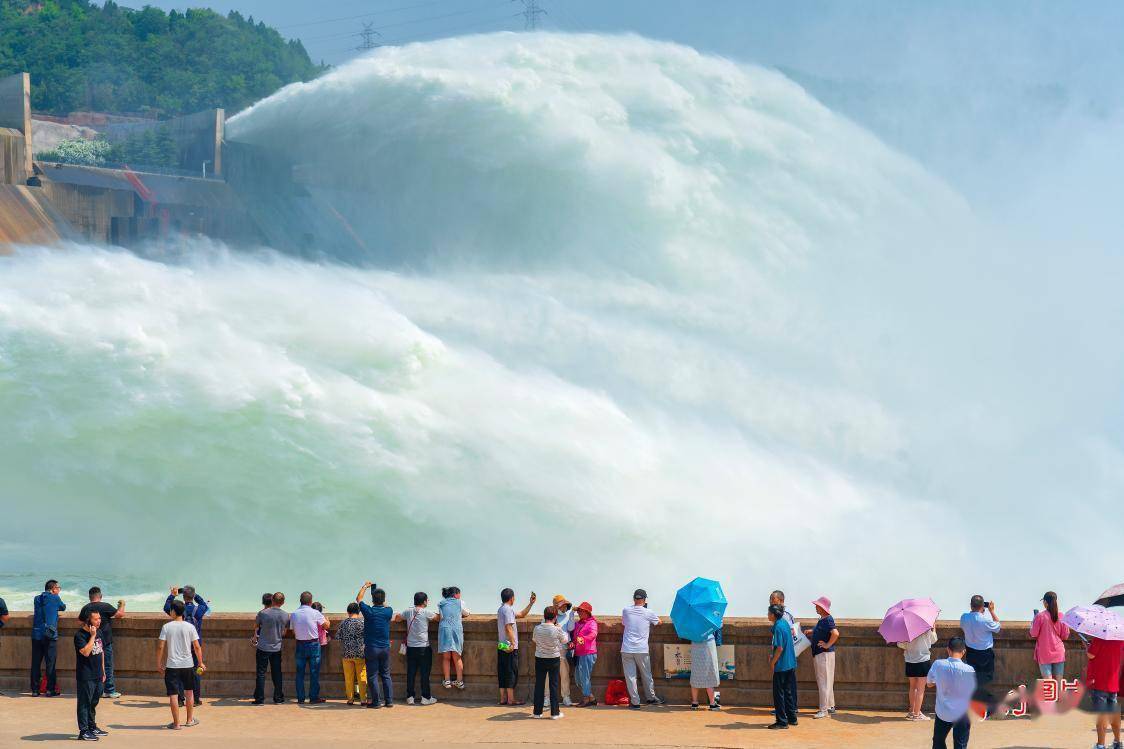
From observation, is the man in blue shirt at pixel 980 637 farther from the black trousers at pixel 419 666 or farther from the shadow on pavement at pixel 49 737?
the shadow on pavement at pixel 49 737

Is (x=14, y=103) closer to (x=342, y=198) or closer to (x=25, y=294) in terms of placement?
(x=342, y=198)

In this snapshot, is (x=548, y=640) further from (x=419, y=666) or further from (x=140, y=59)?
(x=140, y=59)

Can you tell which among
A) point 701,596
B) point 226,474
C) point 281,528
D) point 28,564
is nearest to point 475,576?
point 281,528

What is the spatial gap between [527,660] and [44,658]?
17.8ft

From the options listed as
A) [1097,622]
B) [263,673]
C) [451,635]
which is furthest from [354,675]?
[1097,622]

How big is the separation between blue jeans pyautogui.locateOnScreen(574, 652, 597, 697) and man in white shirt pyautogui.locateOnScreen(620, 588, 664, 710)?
1.09 ft

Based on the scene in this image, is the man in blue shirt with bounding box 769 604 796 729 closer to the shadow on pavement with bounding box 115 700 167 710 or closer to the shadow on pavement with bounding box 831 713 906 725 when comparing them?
the shadow on pavement with bounding box 831 713 906 725

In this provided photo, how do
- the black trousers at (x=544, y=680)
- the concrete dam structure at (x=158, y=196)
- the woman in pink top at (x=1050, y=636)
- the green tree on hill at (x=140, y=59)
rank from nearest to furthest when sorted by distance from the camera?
1. the woman in pink top at (x=1050, y=636)
2. the black trousers at (x=544, y=680)
3. the concrete dam structure at (x=158, y=196)
4. the green tree on hill at (x=140, y=59)

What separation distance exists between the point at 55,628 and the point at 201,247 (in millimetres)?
60826

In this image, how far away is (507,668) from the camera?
12305 millimetres

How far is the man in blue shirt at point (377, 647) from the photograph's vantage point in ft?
39.9

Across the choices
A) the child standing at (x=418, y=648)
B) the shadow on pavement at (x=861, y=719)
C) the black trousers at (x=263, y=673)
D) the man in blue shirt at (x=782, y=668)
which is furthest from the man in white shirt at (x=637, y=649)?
the black trousers at (x=263, y=673)

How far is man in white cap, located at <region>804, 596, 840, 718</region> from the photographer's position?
1157 cm

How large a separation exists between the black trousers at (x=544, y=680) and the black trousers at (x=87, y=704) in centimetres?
422
